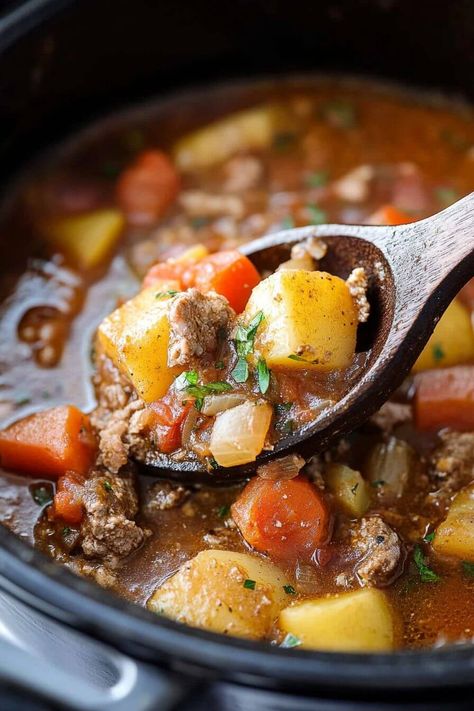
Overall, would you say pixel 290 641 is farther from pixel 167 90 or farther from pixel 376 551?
pixel 167 90

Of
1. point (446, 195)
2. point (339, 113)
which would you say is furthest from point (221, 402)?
point (339, 113)

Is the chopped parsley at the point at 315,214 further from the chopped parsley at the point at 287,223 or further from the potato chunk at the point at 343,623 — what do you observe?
the potato chunk at the point at 343,623

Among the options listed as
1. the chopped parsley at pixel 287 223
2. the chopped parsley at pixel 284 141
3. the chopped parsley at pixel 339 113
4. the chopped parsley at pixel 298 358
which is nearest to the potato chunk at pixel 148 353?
the chopped parsley at pixel 298 358

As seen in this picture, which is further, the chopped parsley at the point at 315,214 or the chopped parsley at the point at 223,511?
the chopped parsley at the point at 315,214

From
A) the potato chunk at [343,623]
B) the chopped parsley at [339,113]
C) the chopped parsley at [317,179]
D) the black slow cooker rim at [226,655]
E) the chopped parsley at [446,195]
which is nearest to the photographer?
the black slow cooker rim at [226,655]

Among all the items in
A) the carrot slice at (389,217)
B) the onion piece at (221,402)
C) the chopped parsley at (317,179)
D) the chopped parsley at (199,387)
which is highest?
the chopped parsley at (317,179)

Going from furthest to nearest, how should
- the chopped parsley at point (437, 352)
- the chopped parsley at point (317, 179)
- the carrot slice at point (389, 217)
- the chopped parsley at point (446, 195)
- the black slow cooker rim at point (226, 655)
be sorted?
the chopped parsley at point (317, 179), the chopped parsley at point (446, 195), the carrot slice at point (389, 217), the chopped parsley at point (437, 352), the black slow cooker rim at point (226, 655)
